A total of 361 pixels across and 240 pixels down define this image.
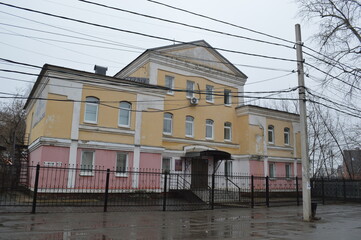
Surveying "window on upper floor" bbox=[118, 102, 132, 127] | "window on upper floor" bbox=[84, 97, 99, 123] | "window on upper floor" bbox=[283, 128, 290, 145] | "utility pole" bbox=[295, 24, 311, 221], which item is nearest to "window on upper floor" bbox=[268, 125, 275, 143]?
"window on upper floor" bbox=[283, 128, 290, 145]

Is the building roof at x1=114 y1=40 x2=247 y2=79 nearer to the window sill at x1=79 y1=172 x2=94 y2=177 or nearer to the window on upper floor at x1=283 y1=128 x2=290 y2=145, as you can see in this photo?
the window on upper floor at x1=283 y1=128 x2=290 y2=145

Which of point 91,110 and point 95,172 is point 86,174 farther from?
point 91,110

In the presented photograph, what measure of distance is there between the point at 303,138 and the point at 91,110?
506 inches

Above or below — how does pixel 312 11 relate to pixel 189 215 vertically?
above

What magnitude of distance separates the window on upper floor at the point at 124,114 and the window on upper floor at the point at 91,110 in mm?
1611

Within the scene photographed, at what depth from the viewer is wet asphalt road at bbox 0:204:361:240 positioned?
9.45 meters

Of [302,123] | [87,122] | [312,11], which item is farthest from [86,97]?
[312,11]

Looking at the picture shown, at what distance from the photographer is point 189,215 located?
Result: 14461 millimetres

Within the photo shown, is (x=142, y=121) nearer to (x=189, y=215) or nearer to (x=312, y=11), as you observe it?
(x=189, y=215)

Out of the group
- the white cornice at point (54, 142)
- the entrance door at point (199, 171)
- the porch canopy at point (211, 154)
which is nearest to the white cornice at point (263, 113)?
the porch canopy at point (211, 154)

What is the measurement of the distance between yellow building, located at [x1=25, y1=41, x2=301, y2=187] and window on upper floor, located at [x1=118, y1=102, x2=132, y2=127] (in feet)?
0.22

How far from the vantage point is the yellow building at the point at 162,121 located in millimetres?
19406

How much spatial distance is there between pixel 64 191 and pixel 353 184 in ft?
69.1

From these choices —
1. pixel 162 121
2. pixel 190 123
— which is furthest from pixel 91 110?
pixel 190 123
